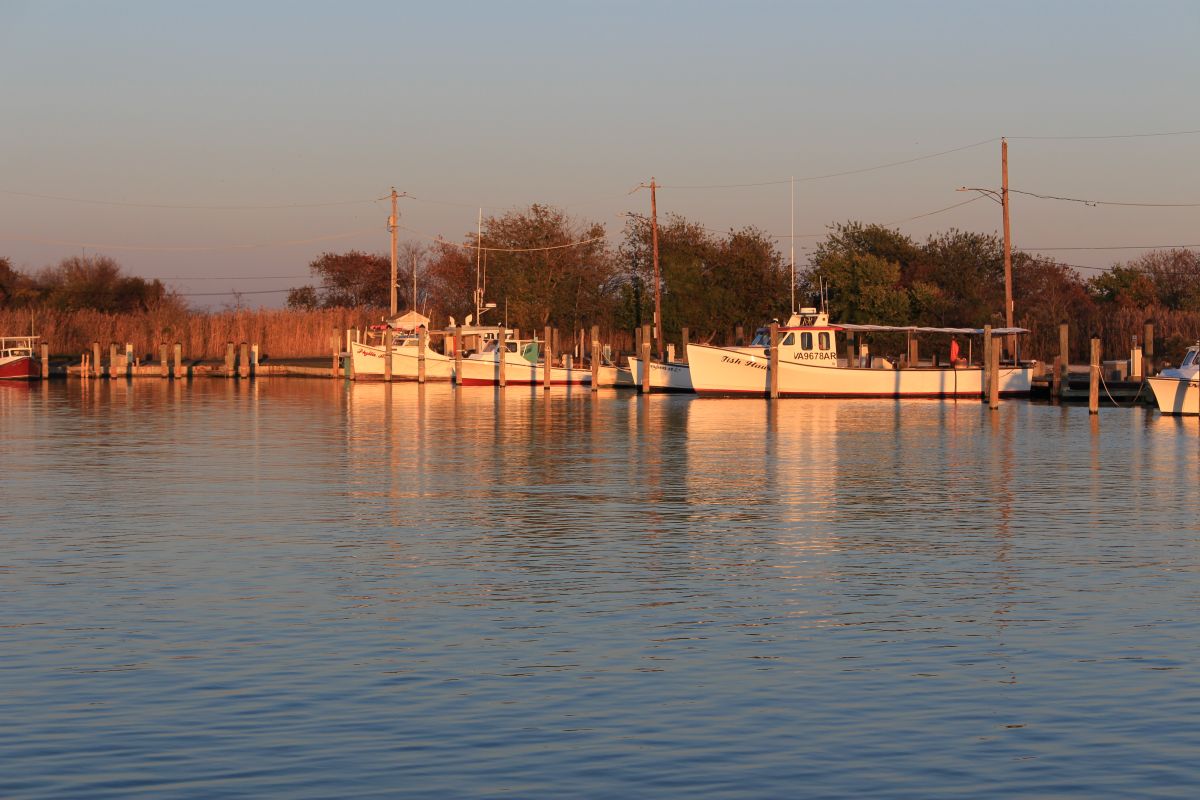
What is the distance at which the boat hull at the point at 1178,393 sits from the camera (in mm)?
53656

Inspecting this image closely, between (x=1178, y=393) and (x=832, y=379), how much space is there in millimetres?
16426

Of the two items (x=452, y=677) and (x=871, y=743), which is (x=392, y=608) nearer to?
(x=452, y=677)

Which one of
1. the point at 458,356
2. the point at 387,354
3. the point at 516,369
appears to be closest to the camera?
the point at 516,369

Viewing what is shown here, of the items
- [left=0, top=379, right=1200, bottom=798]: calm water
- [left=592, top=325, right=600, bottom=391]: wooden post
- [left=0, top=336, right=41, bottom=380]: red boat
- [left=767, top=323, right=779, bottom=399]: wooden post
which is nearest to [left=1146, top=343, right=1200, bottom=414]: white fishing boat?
[left=767, top=323, right=779, bottom=399]: wooden post

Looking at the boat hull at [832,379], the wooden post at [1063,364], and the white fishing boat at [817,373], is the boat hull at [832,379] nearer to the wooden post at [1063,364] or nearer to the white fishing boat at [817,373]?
the white fishing boat at [817,373]

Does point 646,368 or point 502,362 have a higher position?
point 502,362

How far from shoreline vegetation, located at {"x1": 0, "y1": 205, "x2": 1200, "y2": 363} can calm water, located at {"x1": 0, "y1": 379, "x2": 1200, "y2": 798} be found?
5370 centimetres

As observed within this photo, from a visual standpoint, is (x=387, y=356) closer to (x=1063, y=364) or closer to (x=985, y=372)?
(x=985, y=372)

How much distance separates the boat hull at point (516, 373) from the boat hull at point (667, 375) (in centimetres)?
686

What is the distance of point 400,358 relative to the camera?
85.4 m

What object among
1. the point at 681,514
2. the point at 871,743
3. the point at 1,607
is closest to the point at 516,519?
the point at 681,514

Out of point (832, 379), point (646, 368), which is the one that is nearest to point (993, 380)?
point (832, 379)

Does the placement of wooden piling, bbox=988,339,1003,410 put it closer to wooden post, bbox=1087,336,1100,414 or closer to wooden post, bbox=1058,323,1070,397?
wooden post, bbox=1087,336,1100,414

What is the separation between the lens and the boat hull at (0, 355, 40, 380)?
85562 mm
